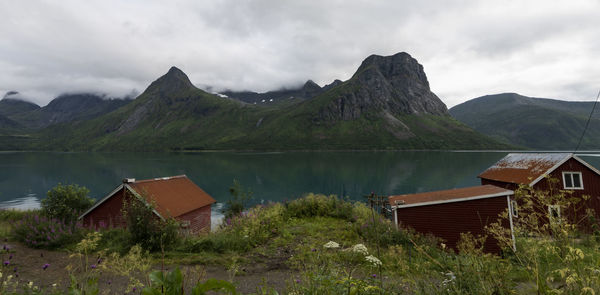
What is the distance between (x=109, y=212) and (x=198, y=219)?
5357mm

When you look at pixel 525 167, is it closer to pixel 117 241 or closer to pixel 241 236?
pixel 241 236

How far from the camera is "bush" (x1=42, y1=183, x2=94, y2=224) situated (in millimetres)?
16250

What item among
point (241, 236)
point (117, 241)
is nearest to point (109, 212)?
point (117, 241)

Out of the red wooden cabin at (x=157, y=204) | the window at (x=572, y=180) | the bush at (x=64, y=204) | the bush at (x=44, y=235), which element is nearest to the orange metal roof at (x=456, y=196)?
the window at (x=572, y=180)

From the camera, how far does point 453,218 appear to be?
1656 centimetres

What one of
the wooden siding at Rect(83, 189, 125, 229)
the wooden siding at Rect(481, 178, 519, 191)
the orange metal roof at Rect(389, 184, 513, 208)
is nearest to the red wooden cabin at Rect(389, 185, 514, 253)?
the orange metal roof at Rect(389, 184, 513, 208)

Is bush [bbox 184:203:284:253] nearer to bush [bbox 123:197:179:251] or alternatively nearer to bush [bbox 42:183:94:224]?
bush [bbox 123:197:179:251]

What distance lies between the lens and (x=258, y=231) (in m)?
14.1

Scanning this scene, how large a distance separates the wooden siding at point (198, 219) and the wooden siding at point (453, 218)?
44.1 feet

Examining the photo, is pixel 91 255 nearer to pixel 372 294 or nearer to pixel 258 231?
pixel 258 231

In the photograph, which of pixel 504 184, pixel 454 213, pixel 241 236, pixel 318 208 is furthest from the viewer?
pixel 504 184

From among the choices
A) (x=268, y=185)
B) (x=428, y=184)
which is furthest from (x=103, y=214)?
(x=428, y=184)

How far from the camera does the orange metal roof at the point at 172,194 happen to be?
1600 cm

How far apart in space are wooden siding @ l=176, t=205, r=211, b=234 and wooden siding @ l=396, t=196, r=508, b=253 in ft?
44.1
